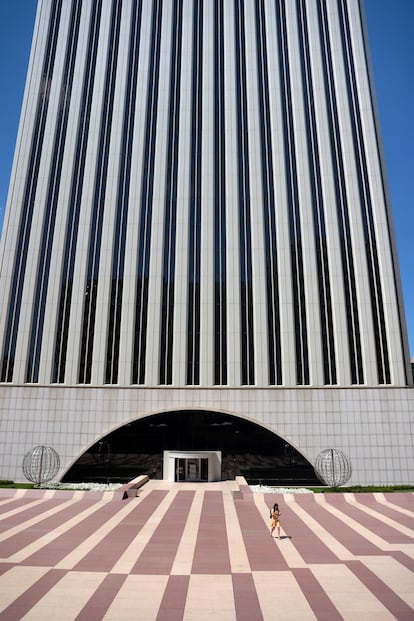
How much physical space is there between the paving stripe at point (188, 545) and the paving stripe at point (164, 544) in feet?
0.57

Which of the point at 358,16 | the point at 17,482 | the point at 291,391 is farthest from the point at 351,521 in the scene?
the point at 358,16

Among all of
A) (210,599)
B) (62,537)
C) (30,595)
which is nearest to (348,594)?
(210,599)

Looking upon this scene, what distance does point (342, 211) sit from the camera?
1389 inches

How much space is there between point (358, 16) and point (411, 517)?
46.0 m

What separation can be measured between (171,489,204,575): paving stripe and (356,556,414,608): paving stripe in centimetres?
615

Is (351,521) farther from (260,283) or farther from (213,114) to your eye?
(213,114)

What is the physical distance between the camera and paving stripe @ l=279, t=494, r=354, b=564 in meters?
14.0

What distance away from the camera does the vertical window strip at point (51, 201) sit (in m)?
33.6

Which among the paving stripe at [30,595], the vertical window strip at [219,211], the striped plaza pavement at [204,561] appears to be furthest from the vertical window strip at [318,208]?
the paving stripe at [30,595]

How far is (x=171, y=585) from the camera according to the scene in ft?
37.9

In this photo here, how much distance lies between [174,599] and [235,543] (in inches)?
217

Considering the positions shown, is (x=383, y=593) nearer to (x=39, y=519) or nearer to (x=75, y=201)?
(x=39, y=519)

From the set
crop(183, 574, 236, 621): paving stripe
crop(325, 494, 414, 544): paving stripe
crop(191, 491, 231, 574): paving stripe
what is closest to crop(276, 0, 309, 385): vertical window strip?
crop(325, 494, 414, 544): paving stripe

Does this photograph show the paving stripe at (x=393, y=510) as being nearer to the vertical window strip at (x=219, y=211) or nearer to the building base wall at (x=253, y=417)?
the building base wall at (x=253, y=417)
